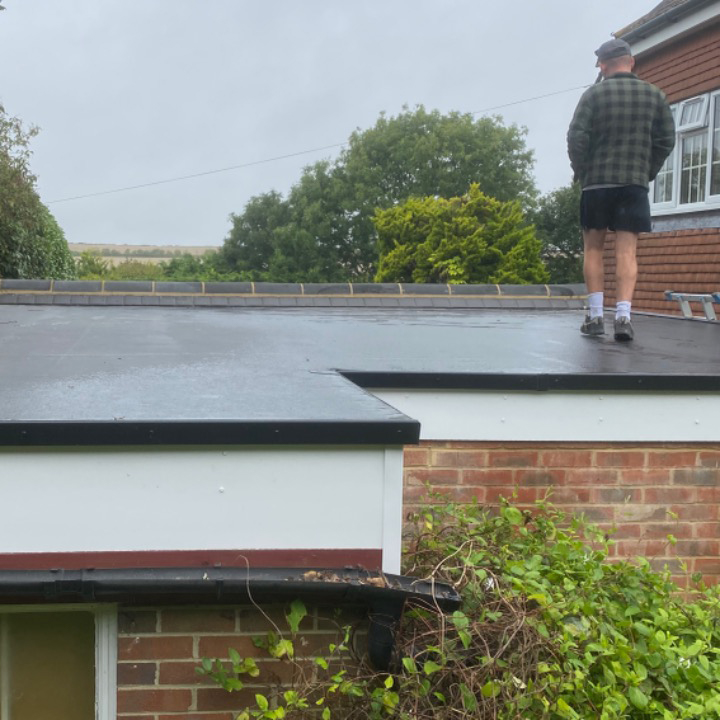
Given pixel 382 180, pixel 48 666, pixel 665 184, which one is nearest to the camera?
pixel 48 666

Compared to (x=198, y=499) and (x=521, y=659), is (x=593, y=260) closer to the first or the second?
(x=521, y=659)

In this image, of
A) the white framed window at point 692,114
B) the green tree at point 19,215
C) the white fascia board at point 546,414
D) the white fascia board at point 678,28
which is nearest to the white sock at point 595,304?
the white fascia board at point 546,414

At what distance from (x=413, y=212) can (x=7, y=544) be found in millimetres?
30887

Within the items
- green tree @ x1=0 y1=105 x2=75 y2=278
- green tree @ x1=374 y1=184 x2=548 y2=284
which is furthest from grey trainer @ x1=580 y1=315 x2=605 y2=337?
green tree @ x1=374 y1=184 x2=548 y2=284

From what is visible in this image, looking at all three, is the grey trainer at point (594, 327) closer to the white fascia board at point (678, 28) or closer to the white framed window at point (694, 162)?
the white framed window at point (694, 162)

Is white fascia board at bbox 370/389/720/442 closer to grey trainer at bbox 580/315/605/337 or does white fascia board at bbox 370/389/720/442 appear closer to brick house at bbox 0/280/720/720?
brick house at bbox 0/280/720/720

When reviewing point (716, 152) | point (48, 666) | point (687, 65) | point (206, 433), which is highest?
point (687, 65)

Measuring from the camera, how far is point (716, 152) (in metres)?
12.3

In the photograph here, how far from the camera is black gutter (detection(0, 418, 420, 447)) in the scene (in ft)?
Result: 8.78

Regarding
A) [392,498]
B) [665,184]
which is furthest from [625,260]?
[665,184]

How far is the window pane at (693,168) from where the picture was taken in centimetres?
1260

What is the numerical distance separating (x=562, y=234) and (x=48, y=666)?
42.9 meters

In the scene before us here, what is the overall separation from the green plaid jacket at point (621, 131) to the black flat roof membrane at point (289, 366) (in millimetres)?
1022

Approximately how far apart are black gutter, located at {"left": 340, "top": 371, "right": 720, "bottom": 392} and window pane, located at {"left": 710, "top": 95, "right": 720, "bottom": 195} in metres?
8.83
